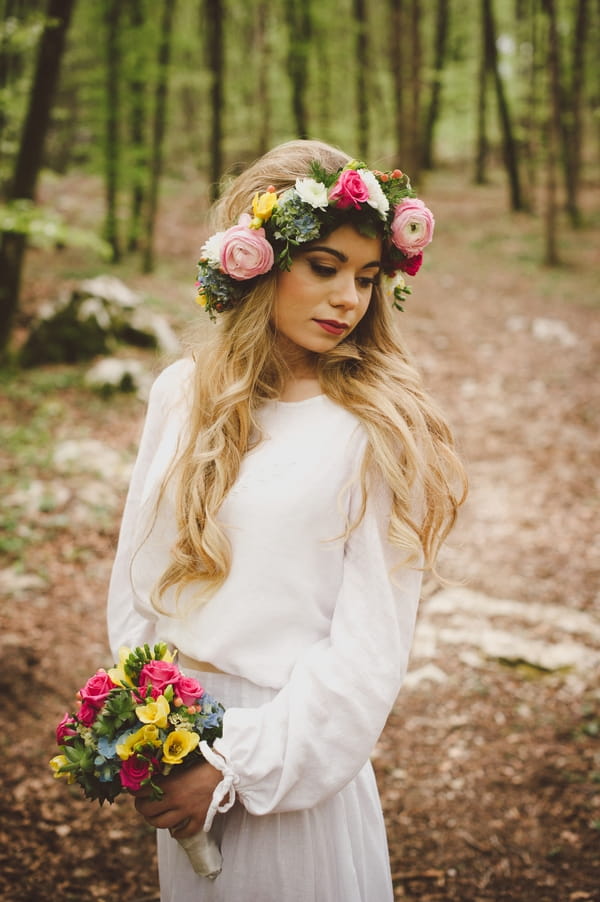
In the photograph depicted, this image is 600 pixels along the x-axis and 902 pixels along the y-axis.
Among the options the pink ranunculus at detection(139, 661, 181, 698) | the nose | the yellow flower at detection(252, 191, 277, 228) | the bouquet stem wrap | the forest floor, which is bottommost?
the forest floor

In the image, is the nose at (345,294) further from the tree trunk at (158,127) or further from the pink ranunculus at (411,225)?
the tree trunk at (158,127)

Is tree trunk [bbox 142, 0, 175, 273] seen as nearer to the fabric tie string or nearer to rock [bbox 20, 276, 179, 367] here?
rock [bbox 20, 276, 179, 367]

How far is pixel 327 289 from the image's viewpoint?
1874 millimetres

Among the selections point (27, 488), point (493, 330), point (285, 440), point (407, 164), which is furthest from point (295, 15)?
point (285, 440)

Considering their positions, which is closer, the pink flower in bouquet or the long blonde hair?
the pink flower in bouquet

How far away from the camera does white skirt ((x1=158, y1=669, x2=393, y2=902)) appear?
181cm

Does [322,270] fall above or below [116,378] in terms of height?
above

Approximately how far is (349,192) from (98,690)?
4.86 ft

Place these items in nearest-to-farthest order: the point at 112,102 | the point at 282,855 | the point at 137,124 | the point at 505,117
Answer: the point at 282,855
the point at 112,102
the point at 137,124
the point at 505,117

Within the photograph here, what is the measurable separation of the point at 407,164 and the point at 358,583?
14.1 meters

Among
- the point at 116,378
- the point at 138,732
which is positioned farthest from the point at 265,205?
the point at 116,378

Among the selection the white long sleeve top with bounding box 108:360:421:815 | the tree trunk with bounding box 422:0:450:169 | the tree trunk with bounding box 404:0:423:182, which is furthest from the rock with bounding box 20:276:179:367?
the tree trunk with bounding box 422:0:450:169

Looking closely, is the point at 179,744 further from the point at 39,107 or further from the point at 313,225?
the point at 39,107

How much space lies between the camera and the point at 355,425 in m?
1.83
